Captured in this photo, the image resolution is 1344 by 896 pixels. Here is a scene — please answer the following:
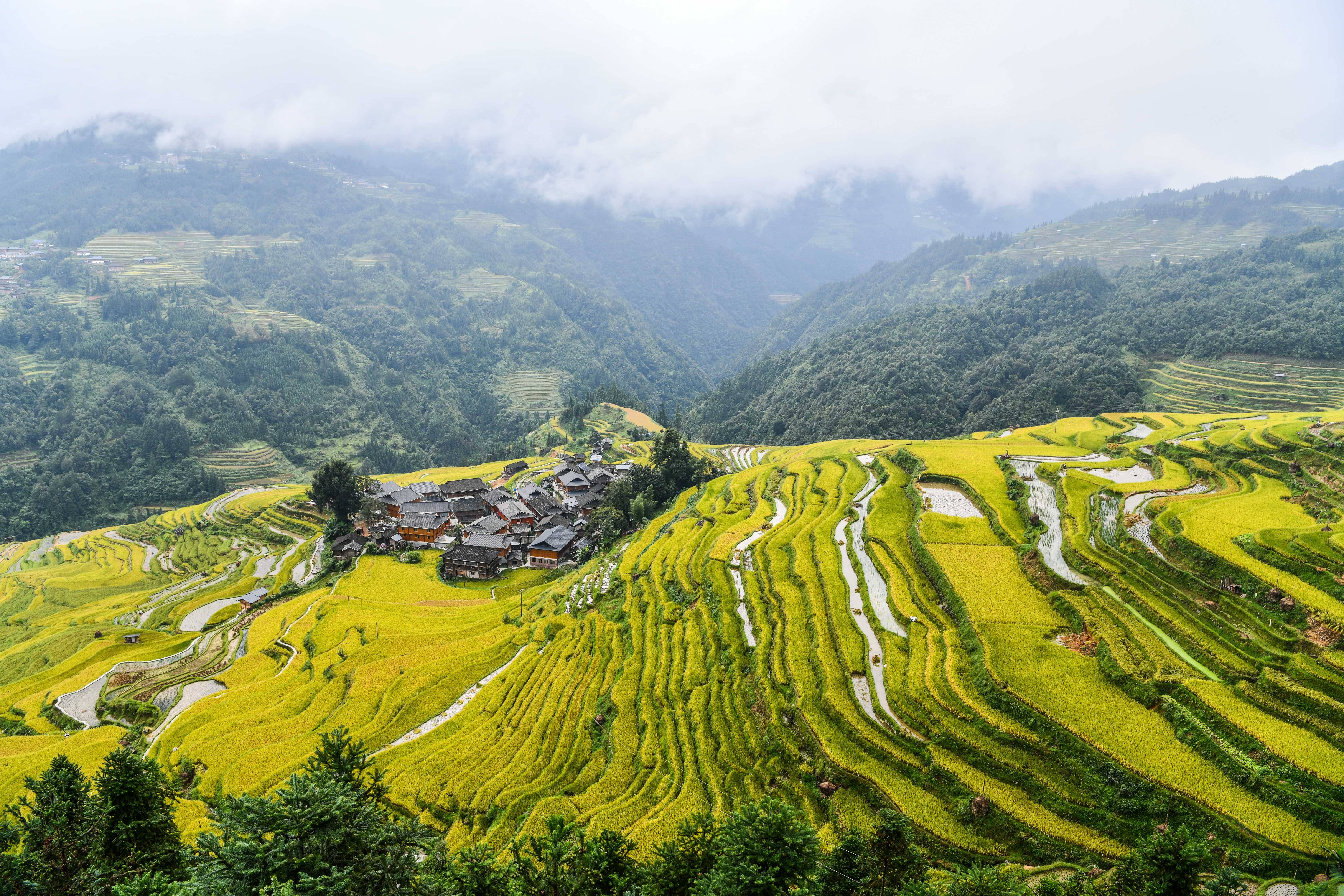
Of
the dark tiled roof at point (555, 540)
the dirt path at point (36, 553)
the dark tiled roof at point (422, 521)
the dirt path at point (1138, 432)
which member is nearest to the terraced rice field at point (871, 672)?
the dirt path at point (1138, 432)

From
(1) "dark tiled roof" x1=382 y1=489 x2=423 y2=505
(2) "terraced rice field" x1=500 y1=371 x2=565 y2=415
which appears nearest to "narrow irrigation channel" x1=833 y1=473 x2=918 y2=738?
(1) "dark tiled roof" x1=382 y1=489 x2=423 y2=505

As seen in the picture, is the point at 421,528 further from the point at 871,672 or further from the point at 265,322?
the point at 265,322

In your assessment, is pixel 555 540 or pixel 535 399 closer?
pixel 555 540

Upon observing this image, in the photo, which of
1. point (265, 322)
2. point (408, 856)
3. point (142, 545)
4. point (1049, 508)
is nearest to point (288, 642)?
point (408, 856)

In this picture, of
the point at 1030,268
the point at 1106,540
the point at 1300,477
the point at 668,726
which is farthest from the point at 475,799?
the point at 1030,268

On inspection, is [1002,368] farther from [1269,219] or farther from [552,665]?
[1269,219]

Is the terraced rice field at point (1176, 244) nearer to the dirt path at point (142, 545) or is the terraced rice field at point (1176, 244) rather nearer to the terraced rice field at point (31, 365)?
the dirt path at point (142, 545)
